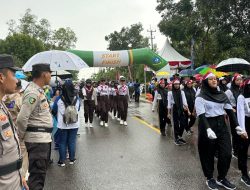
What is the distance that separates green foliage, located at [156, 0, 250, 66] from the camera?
1617 cm

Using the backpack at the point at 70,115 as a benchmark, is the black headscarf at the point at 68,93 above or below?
above

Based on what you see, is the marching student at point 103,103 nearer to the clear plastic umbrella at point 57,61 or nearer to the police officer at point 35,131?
the clear plastic umbrella at point 57,61

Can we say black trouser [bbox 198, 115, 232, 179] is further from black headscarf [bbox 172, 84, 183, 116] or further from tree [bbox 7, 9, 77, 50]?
tree [bbox 7, 9, 77, 50]

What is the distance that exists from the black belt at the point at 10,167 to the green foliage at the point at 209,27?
1493 centimetres

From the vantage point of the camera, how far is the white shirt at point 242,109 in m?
5.25

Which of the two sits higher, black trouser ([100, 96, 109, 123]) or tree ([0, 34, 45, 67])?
tree ([0, 34, 45, 67])

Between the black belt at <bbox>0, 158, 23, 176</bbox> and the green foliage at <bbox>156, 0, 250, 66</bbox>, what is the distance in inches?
588

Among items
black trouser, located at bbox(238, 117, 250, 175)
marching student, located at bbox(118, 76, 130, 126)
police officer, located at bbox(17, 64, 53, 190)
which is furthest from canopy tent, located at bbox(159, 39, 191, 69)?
police officer, located at bbox(17, 64, 53, 190)

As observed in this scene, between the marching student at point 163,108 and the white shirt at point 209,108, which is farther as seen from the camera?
the marching student at point 163,108

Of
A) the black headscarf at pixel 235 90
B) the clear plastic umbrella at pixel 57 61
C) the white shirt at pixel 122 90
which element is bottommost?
the white shirt at pixel 122 90

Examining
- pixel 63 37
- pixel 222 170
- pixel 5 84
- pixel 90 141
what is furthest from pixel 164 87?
pixel 63 37

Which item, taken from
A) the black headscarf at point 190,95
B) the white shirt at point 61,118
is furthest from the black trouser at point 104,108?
the white shirt at point 61,118

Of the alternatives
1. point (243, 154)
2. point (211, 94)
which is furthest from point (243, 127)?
point (211, 94)

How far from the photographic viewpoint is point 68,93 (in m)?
6.67
